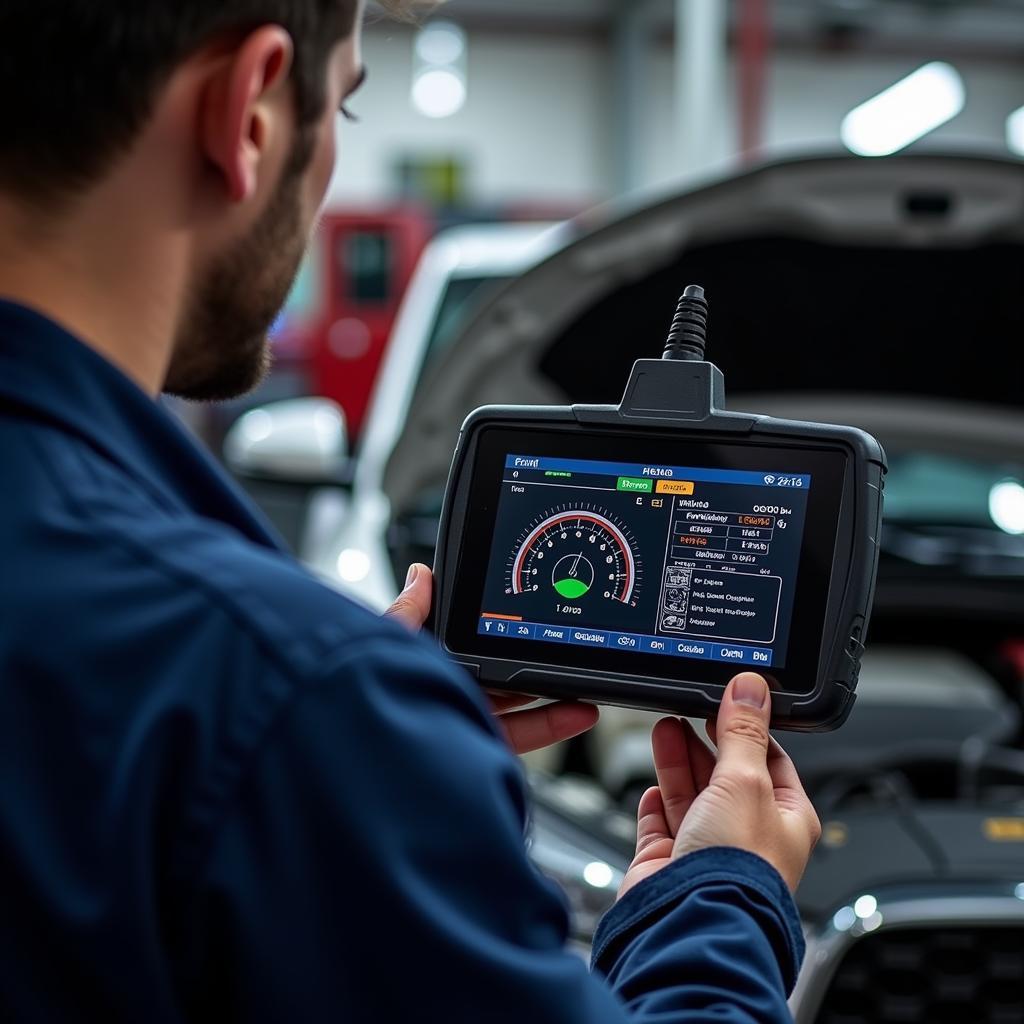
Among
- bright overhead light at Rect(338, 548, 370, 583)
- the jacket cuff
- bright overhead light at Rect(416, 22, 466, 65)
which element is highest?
bright overhead light at Rect(416, 22, 466, 65)

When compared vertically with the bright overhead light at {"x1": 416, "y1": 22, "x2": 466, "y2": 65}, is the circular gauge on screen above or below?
below

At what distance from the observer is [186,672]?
0.50 metres

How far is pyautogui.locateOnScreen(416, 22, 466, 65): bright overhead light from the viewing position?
1024 cm

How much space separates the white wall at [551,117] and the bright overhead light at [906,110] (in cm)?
10

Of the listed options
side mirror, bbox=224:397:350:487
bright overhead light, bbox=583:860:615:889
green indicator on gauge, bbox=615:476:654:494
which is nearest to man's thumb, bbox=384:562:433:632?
green indicator on gauge, bbox=615:476:654:494

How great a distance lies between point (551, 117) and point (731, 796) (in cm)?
1053

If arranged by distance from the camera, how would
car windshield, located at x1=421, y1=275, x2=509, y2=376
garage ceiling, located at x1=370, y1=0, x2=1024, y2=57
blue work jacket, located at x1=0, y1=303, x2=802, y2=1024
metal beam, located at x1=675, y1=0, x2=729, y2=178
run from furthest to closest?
garage ceiling, located at x1=370, y1=0, x2=1024, y2=57 < metal beam, located at x1=675, y1=0, x2=729, y2=178 < car windshield, located at x1=421, y1=275, x2=509, y2=376 < blue work jacket, located at x1=0, y1=303, x2=802, y2=1024

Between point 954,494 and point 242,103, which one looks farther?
point 954,494

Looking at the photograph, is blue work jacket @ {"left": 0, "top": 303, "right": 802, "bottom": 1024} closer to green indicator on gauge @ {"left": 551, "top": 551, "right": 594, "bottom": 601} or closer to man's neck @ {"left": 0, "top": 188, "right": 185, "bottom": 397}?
man's neck @ {"left": 0, "top": 188, "right": 185, "bottom": 397}

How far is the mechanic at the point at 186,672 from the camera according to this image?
1.60ft

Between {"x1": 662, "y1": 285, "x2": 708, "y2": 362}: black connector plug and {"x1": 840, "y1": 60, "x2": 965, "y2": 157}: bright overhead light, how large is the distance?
1069 centimetres

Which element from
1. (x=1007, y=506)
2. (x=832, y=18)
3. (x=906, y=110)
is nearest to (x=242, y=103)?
(x=1007, y=506)

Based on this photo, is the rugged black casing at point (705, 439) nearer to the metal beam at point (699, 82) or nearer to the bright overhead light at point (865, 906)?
the bright overhead light at point (865, 906)

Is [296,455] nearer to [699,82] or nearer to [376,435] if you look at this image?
[376,435]
